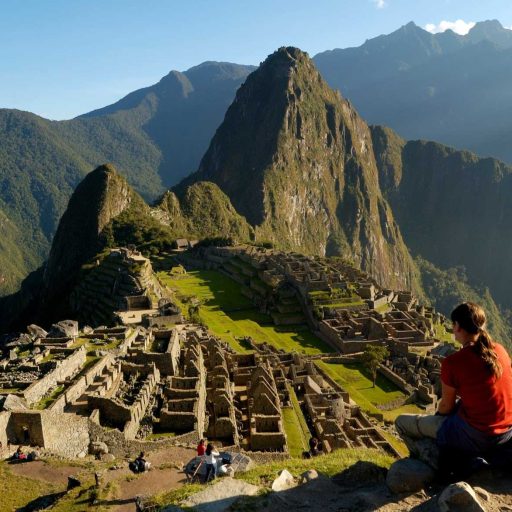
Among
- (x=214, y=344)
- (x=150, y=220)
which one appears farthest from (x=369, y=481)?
(x=150, y=220)

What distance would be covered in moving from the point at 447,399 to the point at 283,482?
3.08 metres

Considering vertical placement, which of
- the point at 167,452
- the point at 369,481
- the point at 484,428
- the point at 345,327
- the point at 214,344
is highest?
the point at 484,428

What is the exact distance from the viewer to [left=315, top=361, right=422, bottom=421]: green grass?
34.6m

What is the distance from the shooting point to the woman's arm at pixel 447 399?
306 inches

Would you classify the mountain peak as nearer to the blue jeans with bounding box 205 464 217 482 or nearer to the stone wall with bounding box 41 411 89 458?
the stone wall with bounding box 41 411 89 458

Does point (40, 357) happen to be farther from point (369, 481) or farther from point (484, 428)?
point (484, 428)

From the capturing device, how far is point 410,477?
8055mm

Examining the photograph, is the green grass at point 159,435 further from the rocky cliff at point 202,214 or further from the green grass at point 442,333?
the rocky cliff at point 202,214

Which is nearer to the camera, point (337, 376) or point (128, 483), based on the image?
point (128, 483)

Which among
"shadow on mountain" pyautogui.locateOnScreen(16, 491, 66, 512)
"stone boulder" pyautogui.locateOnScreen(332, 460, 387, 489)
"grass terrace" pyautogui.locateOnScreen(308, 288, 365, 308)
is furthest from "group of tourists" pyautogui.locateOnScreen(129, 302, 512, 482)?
"grass terrace" pyautogui.locateOnScreen(308, 288, 365, 308)

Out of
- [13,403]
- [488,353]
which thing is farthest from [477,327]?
[13,403]

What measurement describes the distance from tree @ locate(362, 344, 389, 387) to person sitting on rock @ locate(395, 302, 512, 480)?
33.8 meters

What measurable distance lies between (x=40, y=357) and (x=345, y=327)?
109ft

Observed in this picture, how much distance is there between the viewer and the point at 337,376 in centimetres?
4084
